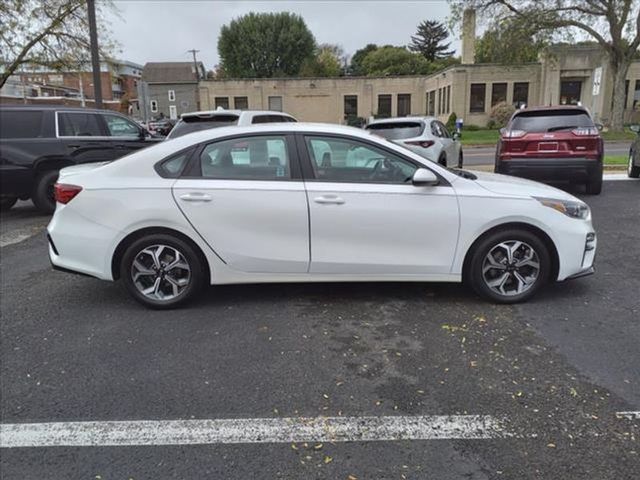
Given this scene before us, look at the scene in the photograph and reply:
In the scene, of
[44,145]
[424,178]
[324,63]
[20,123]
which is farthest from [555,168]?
[324,63]

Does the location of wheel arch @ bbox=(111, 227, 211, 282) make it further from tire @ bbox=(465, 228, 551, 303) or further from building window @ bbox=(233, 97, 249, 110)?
building window @ bbox=(233, 97, 249, 110)

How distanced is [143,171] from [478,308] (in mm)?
3098

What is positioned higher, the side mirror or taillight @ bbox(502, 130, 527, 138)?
taillight @ bbox(502, 130, 527, 138)

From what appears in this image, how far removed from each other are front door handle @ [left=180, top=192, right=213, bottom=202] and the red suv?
21.8ft

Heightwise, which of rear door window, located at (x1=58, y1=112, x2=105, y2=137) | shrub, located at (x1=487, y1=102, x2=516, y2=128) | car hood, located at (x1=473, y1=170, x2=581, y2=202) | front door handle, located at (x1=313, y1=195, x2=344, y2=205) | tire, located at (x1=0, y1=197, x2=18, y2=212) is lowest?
tire, located at (x1=0, y1=197, x2=18, y2=212)

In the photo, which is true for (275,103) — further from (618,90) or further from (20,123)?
(20,123)

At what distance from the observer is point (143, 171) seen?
15.3ft

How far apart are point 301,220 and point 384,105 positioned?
50.4 metres

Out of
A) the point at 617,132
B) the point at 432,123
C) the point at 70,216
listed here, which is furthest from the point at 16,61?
the point at 617,132

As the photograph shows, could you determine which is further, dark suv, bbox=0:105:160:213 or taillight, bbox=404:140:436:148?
taillight, bbox=404:140:436:148

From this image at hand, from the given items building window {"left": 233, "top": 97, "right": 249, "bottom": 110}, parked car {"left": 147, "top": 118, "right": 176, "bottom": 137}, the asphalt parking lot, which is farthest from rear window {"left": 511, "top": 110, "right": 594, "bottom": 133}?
building window {"left": 233, "top": 97, "right": 249, "bottom": 110}

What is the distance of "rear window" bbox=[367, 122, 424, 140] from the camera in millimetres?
10883

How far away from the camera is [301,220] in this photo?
454cm

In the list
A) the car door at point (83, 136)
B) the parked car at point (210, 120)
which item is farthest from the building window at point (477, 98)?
the car door at point (83, 136)
